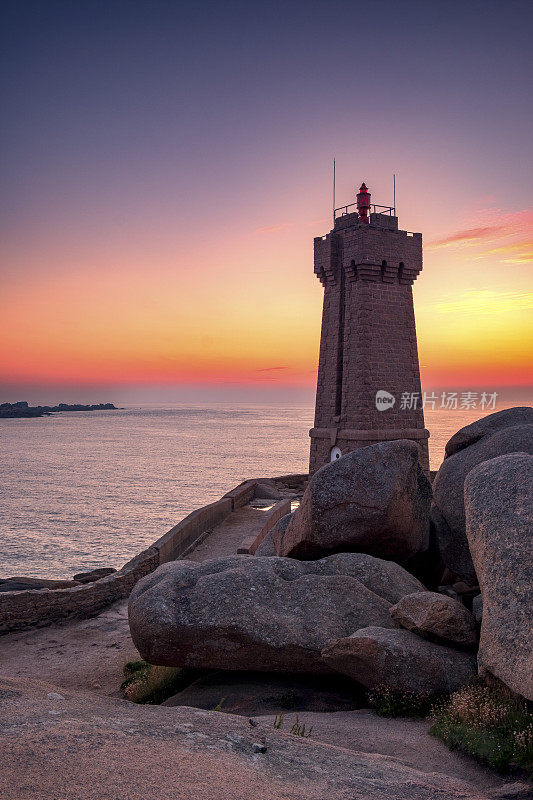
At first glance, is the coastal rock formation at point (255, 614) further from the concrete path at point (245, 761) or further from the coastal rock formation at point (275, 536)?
the coastal rock formation at point (275, 536)

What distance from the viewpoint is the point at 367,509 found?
10219mm

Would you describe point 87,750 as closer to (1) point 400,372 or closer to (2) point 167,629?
(2) point 167,629

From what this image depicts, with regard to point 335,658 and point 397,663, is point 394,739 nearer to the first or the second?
point 397,663

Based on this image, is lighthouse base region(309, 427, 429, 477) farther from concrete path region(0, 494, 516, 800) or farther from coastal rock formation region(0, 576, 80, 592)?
concrete path region(0, 494, 516, 800)

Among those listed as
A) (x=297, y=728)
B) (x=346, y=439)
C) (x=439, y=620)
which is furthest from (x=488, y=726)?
(x=346, y=439)

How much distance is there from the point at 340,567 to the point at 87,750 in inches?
228

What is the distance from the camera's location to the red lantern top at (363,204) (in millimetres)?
25547

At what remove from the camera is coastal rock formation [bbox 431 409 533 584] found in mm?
10461

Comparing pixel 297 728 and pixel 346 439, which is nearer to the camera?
pixel 297 728

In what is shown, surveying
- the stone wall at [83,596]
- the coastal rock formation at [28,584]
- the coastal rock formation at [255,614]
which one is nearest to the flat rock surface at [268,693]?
the coastal rock formation at [255,614]

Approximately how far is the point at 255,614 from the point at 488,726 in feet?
10.7

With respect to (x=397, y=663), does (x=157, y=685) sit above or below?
below

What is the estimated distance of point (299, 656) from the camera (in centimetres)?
820

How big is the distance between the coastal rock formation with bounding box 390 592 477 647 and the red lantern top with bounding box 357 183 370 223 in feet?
66.4
